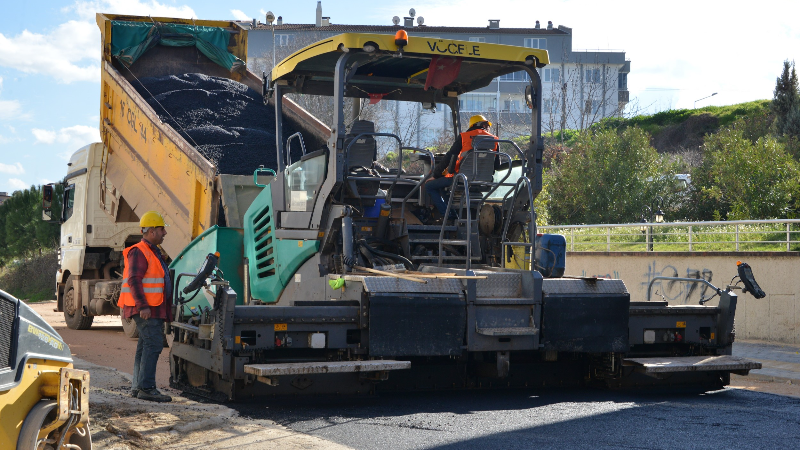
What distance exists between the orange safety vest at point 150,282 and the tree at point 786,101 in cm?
2496

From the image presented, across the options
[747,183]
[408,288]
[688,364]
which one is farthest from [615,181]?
[408,288]

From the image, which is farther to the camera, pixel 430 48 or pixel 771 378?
pixel 771 378

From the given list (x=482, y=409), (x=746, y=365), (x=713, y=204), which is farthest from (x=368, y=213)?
(x=713, y=204)

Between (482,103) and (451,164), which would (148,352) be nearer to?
(451,164)

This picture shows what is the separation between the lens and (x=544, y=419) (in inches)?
239

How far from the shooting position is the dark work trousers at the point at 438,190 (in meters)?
7.50

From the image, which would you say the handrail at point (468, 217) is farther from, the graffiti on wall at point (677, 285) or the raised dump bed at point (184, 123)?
the graffiti on wall at point (677, 285)

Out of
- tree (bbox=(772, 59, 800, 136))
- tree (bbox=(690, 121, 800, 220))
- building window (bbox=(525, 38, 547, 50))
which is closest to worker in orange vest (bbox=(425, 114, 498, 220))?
tree (bbox=(690, 121, 800, 220))

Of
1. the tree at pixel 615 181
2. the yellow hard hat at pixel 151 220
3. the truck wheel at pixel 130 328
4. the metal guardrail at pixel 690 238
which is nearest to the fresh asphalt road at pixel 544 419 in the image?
the yellow hard hat at pixel 151 220

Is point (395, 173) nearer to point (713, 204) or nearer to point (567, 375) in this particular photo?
point (567, 375)

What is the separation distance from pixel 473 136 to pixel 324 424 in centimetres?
295

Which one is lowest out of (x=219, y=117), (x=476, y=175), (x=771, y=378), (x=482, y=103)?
(x=771, y=378)

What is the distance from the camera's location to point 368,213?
7176 millimetres

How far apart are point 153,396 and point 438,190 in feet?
9.87
